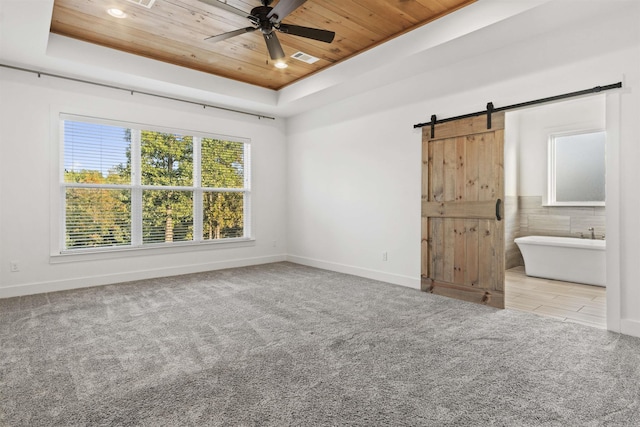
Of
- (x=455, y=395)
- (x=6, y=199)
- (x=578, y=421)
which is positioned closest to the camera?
(x=578, y=421)

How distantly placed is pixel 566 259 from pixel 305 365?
449 centimetres

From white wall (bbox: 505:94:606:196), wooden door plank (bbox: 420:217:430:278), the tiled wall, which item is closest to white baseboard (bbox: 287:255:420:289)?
wooden door plank (bbox: 420:217:430:278)

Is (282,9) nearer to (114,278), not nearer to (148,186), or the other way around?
(148,186)

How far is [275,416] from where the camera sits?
1.79 metres

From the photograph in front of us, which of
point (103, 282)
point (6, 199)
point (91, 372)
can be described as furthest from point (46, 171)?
point (91, 372)

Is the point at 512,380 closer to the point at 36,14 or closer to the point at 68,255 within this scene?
the point at 36,14

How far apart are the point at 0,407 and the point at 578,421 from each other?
299cm

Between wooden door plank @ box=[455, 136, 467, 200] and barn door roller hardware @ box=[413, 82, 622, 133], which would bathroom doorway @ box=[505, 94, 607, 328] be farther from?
barn door roller hardware @ box=[413, 82, 622, 133]

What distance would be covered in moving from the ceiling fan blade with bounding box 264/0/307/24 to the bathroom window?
5.16 meters

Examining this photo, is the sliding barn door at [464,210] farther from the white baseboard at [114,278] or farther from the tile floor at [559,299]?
the white baseboard at [114,278]

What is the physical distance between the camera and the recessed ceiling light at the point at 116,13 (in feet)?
11.1

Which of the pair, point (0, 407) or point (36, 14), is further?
point (36, 14)

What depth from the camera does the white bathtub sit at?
4.71 metres

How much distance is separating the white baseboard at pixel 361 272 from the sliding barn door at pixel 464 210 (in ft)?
0.80
